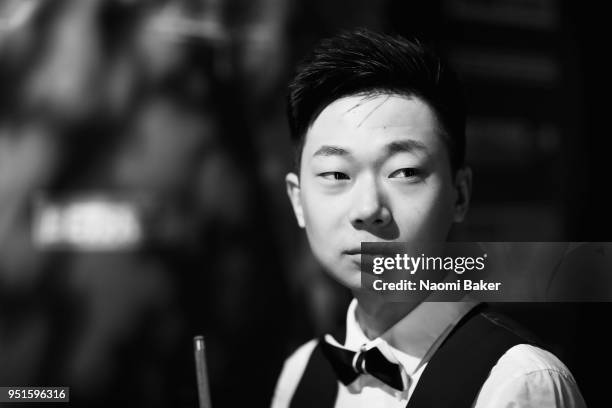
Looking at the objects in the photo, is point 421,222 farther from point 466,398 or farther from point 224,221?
point 224,221

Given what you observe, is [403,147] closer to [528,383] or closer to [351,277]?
[351,277]

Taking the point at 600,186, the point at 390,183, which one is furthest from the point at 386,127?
the point at 600,186

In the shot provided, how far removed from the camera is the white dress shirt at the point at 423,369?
48.7 inches

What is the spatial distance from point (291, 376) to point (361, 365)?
307mm

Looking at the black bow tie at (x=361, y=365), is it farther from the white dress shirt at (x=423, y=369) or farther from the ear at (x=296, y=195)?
the ear at (x=296, y=195)

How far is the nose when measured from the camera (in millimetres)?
1292

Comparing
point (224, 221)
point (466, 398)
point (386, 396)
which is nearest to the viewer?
point (466, 398)

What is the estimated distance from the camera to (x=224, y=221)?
2.99 metres

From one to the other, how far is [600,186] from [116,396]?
209 centimetres

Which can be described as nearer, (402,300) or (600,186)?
(402,300)

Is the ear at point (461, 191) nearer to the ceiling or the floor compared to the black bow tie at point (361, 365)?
nearer to the ceiling

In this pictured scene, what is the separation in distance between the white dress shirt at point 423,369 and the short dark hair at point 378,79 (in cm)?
31

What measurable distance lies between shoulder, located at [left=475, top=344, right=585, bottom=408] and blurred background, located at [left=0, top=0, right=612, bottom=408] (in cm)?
145

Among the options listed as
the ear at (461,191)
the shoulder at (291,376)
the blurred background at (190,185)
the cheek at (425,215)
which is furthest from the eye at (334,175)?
the blurred background at (190,185)
